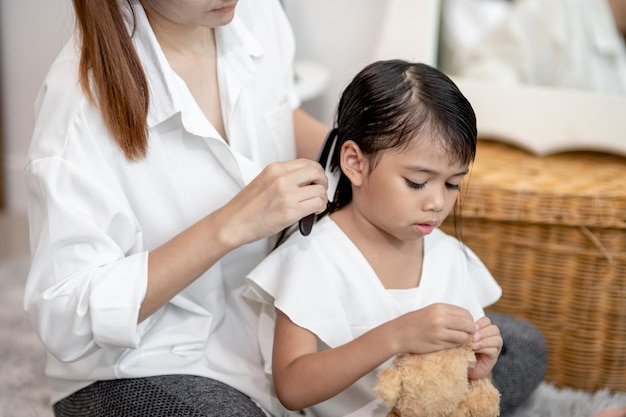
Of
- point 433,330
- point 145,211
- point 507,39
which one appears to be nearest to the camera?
point 433,330

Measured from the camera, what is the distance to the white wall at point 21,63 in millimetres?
2486

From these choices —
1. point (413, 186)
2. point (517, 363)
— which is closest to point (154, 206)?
point (413, 186)

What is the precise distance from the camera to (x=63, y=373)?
116cm

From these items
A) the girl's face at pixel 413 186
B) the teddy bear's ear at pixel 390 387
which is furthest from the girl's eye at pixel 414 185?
the teddy bear's ear at pixel 390 387

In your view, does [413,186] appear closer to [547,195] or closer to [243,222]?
[243,222]

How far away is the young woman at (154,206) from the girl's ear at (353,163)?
74mm

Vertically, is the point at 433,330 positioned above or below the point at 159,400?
above

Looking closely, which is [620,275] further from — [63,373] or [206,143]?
[63,373]

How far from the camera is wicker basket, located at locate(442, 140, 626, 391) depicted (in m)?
1.48

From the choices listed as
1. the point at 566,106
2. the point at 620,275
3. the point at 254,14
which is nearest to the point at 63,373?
the point at 254,14

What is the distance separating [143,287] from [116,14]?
35cm

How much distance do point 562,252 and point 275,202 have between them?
2.45 feet

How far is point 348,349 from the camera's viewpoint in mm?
971

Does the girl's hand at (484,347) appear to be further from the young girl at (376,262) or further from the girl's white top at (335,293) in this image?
the girl's white top at (335,293)
